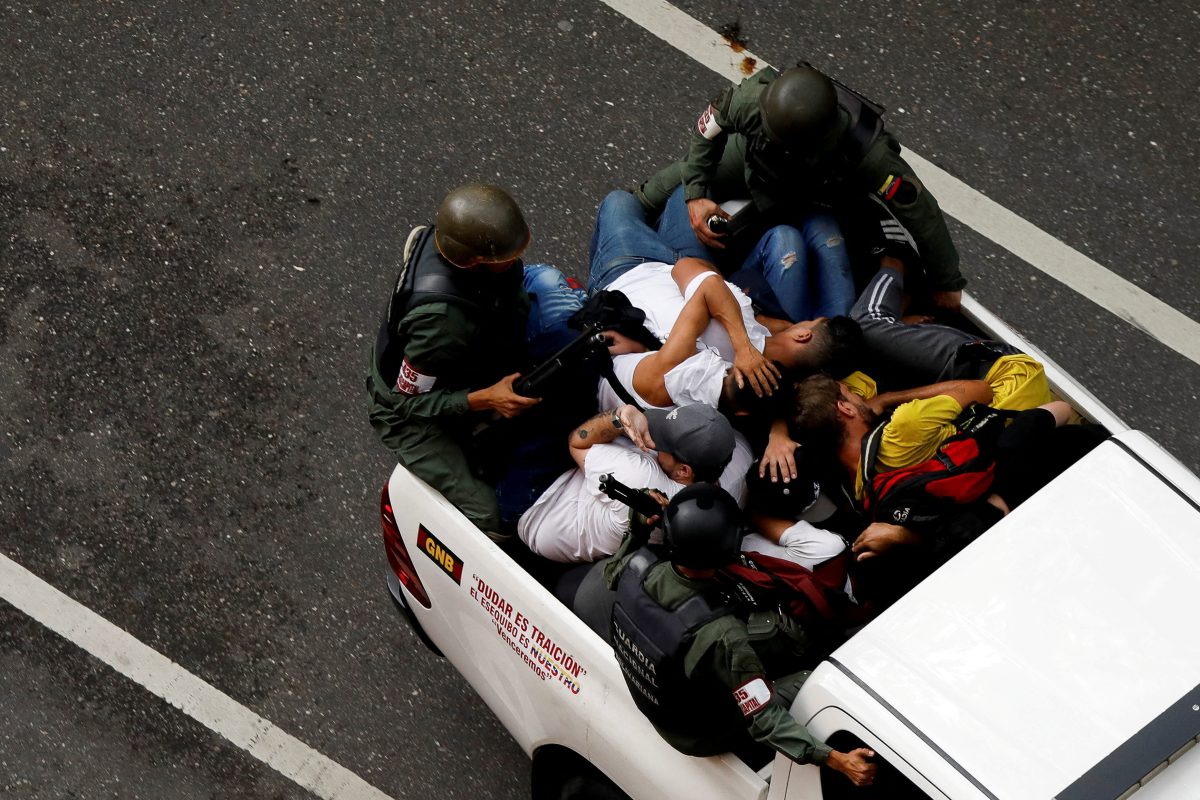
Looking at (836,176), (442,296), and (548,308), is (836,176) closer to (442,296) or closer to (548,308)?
(548,308)

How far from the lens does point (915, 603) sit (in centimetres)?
328

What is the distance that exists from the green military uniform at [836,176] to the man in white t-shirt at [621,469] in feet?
3.69

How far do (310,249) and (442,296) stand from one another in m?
2.26

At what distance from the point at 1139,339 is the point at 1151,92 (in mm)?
1498

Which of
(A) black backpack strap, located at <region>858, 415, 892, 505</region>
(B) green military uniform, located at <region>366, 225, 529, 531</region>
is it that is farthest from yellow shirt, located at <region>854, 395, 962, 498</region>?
(B) green military uniform, located at <region>366, 225, 529, 531</region>

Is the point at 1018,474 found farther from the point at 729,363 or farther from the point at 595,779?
the point at 595,779

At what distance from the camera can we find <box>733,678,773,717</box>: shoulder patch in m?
3.21

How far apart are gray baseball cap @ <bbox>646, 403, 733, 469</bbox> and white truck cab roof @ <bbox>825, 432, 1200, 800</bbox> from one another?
737mm

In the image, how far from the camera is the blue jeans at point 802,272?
4.71 metres

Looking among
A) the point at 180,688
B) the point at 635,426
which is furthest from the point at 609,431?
the point at 180,688

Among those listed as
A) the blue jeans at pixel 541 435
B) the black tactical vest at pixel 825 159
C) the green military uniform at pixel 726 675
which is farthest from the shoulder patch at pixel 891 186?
the green military uniform at pixel 726 675

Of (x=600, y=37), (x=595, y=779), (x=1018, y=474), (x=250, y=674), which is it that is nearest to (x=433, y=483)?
(x=595, y=779)

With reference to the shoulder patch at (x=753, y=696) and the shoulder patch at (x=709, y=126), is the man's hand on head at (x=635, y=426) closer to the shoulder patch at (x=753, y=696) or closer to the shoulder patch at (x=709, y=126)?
the shoulder patch at (x=753, y=696)

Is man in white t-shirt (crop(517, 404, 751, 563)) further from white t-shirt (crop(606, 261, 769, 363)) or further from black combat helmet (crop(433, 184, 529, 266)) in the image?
black combat helmet (crop(433, 184, 529, 266))
